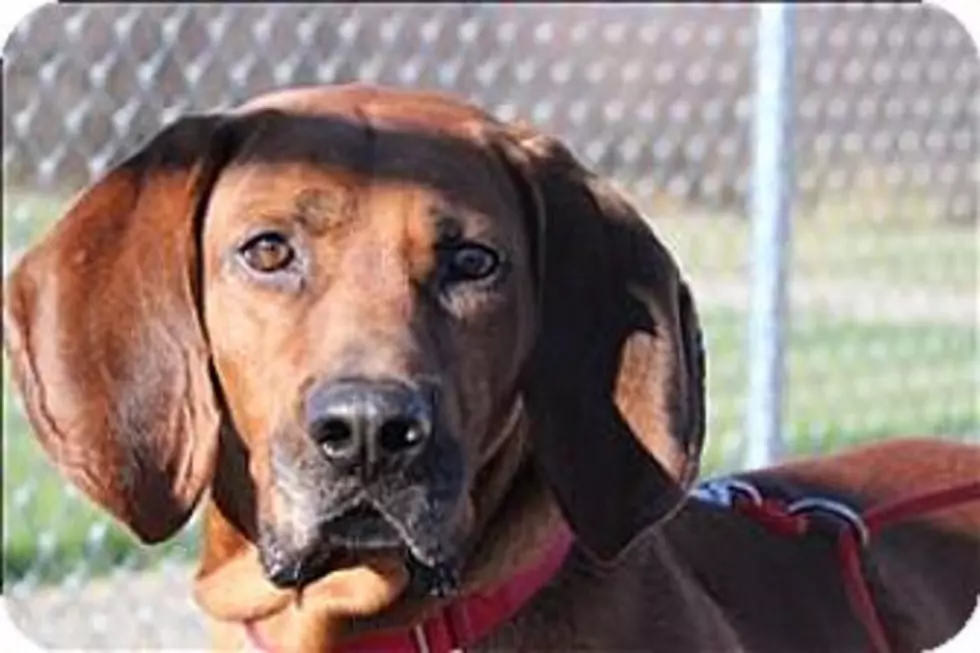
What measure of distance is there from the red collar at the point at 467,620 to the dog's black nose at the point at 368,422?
35 cm

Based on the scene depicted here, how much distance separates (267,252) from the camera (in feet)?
11.5

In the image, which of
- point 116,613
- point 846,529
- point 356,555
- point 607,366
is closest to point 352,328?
point 356,555

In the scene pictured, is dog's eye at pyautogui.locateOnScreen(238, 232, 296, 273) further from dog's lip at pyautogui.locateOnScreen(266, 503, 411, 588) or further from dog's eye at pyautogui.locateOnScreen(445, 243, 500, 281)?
dog's lip at pyautogui.locateOnScreen(266, 503, 411, 588)

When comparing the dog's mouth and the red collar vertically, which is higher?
the dog's mouth

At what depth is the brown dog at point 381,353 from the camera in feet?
11.3

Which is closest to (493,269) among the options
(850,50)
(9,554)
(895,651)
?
(895,651)

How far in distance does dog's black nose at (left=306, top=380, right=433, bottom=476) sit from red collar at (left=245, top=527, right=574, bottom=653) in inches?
13.7

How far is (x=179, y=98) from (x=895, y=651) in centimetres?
319

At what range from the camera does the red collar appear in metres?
3.59

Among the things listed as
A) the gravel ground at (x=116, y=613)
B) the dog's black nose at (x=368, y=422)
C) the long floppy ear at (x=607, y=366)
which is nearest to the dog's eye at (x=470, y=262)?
the long floppy ear at (x=607, y=366)

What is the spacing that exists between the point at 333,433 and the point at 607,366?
0.52m

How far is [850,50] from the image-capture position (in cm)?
962

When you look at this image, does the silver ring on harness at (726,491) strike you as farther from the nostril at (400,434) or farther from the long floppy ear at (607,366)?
the nostril at (400,434)

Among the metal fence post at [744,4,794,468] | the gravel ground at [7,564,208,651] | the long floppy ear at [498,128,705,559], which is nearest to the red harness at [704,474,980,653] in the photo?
the long floppy ear at [498,128,705,559]
